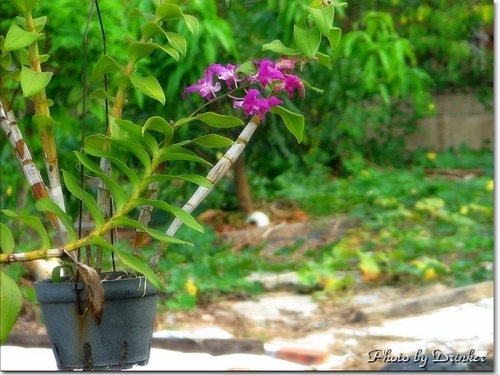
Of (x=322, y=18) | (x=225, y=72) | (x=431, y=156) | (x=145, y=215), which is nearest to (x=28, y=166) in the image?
(x=145, y=215)

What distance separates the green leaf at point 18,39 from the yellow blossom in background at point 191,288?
2141 millimetres

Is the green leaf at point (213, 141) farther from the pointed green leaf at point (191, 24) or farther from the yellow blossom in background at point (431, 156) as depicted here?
the yellow blossom in background at point (431, 156)

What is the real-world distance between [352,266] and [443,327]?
0.78 metres

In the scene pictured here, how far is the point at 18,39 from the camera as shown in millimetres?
854

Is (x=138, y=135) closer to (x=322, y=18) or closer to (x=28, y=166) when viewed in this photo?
(x=28, y=166)

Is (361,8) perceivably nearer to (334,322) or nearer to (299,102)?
(299,102)

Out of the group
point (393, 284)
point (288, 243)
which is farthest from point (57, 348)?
point (288, 243)

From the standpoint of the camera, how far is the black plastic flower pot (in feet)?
2.78

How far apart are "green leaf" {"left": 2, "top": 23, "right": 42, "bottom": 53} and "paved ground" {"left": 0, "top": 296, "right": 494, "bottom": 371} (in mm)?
1431

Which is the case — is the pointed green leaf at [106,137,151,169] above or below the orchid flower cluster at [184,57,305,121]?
below

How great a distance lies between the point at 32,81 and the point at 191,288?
215 centimetres

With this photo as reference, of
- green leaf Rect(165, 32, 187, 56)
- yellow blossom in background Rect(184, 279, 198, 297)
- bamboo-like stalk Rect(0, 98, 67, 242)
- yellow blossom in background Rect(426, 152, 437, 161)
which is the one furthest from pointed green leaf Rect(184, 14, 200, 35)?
yellow blossom in background Rect(426, 152, 437, 161)

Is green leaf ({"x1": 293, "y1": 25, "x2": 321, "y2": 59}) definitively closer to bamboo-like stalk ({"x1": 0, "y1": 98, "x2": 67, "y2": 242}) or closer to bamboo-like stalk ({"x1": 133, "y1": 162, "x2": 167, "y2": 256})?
bamboo-like stalk ({"x1": 133, "y1": 162, "x2": 167, "y2": 256})

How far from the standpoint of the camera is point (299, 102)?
12.8ft
